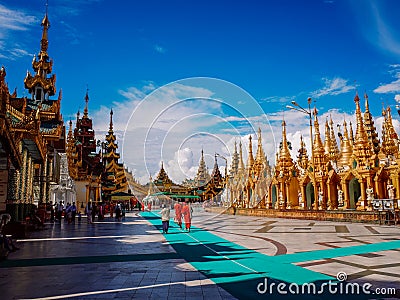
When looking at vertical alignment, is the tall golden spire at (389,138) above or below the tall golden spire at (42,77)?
below

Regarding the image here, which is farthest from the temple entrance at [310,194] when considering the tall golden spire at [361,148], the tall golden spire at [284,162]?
the tall golden spire at [361,148]

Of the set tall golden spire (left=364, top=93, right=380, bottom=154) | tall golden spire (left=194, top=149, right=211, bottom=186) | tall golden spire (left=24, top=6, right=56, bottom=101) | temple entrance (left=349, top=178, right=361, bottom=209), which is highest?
tall golden spire (left=24, top=6, right=56, bottom=101)

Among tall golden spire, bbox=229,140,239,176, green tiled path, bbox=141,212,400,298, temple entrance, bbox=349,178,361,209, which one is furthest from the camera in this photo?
tall golden spire, bbox=229,140,239,176

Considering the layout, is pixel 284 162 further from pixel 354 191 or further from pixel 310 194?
pixel 354 191

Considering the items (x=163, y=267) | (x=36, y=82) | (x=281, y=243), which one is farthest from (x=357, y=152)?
(x=36, y=82)

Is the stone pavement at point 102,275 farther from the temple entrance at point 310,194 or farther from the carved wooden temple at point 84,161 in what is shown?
the carved wooden temple at point 84,161

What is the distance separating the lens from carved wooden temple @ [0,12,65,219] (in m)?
15.1

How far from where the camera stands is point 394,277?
755 cm

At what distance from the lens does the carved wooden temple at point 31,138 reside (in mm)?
15093

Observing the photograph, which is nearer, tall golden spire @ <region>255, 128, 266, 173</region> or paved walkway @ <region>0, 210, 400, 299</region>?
paved walkway @ <region>0, 210, 400, 299</region>

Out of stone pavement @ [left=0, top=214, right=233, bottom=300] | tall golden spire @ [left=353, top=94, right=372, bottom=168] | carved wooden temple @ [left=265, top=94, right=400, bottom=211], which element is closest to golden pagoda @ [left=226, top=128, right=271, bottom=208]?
carved wooden temple @ [left=265, top=94, right=400, bottom=211]

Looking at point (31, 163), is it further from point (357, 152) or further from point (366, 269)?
point (357, 152)

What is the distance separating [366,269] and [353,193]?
28.3 meters

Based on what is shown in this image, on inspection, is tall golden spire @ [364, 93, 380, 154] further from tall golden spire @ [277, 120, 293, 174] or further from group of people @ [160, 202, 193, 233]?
group of people @ [160, 202, 193, 233]
